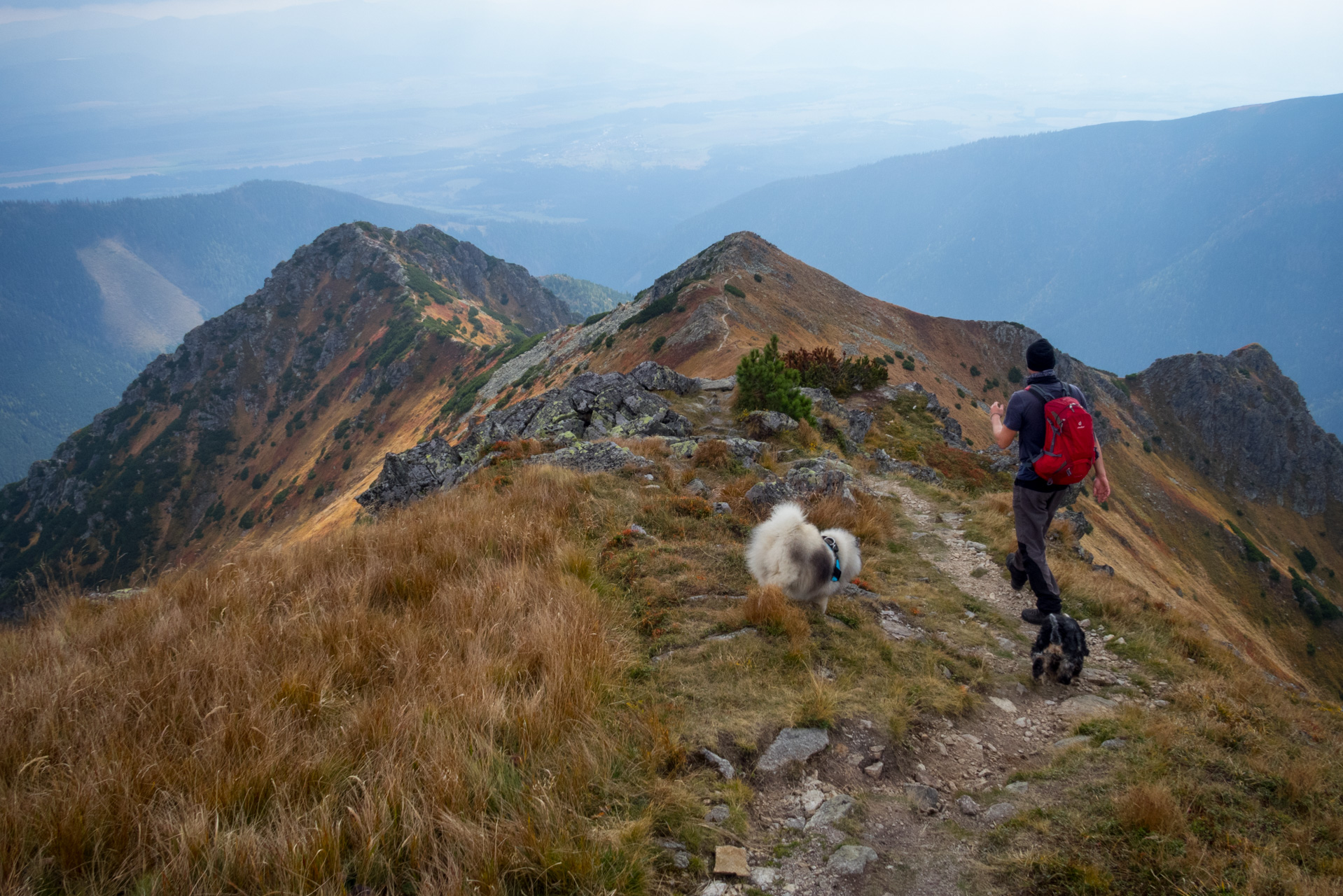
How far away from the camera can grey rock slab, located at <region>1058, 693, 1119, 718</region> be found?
16.3ft

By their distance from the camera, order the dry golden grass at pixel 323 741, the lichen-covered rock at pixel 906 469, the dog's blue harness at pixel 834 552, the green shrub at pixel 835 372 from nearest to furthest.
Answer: the dry golden grass at pixel 323 741, the dog's blue harness at pixel 834 552, the lichen-covered rock at pixel 906 469, the green shrub at pixel 835 372

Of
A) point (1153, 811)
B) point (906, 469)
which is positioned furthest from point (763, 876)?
point (906, 469)

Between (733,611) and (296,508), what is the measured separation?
80619 millimetres

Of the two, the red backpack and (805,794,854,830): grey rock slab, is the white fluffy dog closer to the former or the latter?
the red backpack

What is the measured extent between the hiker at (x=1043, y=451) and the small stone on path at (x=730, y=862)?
420 centimetres

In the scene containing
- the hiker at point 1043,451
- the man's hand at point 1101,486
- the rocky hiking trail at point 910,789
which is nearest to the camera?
the rocky hiking trail at point 910,789

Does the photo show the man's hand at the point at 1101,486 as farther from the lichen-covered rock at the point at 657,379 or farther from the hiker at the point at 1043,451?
the lichen-covered rock at the point at 657,379

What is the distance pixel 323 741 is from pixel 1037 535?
6.40 meters

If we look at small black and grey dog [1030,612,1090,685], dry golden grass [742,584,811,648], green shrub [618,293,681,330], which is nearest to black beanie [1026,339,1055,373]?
small black and grey dog [1030,612,1090,685]

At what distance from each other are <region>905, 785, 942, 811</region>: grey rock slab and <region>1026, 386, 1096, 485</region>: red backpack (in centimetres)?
323

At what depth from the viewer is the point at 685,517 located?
8.09 meters

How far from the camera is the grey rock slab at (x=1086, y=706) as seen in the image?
4.96 metres

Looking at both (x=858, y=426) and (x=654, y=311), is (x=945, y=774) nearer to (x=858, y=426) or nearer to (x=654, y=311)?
(x=858, y=426)

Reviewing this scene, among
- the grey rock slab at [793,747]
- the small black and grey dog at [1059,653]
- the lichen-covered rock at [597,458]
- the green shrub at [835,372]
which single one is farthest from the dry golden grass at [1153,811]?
the green shrub at [835,372]
